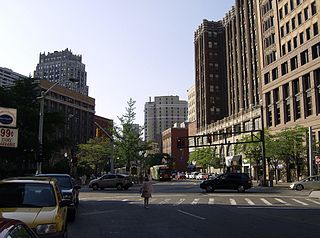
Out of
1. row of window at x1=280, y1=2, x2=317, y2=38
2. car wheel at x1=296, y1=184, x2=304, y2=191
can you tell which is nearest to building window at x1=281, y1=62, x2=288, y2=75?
row of window at x1=280, y1=2, x2=317, y2=38

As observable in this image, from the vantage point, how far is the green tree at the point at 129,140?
63.3 m

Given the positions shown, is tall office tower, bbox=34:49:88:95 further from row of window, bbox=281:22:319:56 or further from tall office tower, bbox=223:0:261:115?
row of window, bbox=281:22:319:56

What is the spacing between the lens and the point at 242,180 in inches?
1559

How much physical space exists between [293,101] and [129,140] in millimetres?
25804

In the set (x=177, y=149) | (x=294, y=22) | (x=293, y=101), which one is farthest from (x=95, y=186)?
(x=177, y=149)

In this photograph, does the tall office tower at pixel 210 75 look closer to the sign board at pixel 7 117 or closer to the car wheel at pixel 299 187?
the car wheel at pixel 299 187

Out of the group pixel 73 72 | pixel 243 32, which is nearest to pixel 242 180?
pixel 73 72

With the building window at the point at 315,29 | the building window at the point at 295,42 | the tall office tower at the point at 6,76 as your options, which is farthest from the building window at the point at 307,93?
the tall office tower at the point at 6,76

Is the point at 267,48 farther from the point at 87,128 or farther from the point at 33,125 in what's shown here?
the point at 87,128

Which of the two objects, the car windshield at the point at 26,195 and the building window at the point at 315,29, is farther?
the building window at the point at 315,29

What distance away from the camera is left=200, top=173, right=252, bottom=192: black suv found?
39.6 m

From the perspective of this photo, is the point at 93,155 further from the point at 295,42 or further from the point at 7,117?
the point at 7,117

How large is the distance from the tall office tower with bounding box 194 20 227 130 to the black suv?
282 feet

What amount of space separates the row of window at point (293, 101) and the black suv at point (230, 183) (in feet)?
79.5
